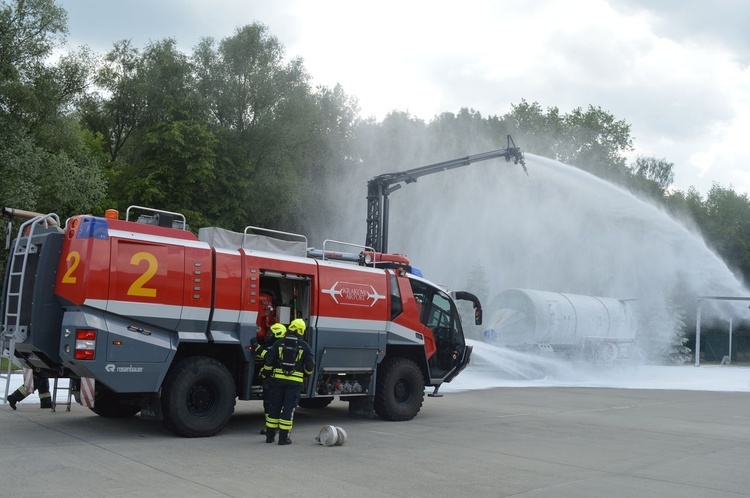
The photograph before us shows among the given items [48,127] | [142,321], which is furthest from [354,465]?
[48,127]

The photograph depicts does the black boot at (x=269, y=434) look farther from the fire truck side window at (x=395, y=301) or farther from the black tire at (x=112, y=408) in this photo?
the fire truck side window at (x=395, y=301)

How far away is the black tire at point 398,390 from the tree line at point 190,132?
798 inches

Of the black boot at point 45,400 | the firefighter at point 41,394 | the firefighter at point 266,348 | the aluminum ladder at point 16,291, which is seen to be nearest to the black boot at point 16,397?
the firefighter at point 41,394

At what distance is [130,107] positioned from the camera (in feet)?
148

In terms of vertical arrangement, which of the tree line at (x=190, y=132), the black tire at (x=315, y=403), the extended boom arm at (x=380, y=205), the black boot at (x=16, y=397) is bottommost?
the black tire at (x=315, y=403)

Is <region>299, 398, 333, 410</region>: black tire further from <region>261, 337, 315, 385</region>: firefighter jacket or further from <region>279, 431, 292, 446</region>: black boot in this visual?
<region>261, 337, 315, 385</region>: firefighter jacket

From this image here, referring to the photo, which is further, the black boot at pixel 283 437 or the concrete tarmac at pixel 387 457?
the black boot at pixel 283 437

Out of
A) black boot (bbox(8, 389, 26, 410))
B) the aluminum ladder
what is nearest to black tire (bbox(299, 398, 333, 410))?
black boot (bbox(8, 389, 26, 410))

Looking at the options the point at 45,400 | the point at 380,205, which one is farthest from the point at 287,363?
the point at 380,205

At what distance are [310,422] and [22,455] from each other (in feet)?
17.6

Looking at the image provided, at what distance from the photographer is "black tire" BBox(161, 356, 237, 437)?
33.3 ft

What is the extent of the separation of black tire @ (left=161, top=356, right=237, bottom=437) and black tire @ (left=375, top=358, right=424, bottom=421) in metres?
3.29

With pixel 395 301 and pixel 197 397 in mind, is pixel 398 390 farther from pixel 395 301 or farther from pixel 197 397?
pixel 197 397

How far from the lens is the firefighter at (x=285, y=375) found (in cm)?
1021
